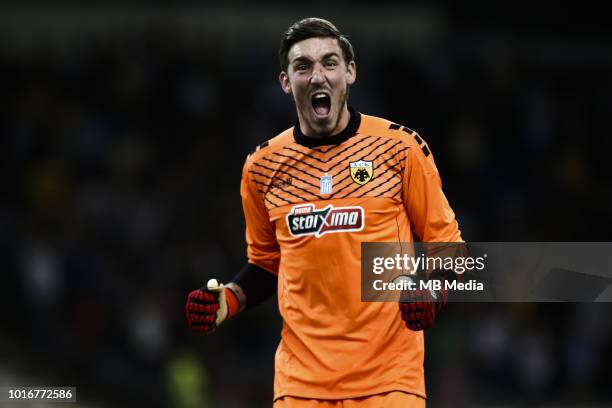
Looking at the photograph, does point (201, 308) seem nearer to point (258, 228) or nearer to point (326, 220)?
point (258, 228)

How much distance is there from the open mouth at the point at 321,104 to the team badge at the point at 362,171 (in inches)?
10.0

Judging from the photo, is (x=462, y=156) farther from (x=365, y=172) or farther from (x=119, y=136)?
(x=365, y=172)

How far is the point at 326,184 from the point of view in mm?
4750

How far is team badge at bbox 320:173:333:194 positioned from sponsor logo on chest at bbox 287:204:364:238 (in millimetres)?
74

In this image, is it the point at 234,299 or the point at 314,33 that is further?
the point at 234,299

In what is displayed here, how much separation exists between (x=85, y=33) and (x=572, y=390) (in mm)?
7820

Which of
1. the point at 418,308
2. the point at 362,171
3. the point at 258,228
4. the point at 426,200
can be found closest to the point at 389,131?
the point at 362,171

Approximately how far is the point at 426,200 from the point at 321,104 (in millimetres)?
618

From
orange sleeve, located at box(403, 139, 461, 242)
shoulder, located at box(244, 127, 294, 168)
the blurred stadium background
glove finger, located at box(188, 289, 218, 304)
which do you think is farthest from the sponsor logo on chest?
the blurred stadium background

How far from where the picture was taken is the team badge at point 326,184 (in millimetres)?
4734

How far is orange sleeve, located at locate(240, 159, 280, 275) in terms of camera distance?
502cm

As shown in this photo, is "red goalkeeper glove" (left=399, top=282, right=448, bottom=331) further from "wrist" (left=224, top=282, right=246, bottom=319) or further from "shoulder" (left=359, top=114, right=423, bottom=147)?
"wrist" (left=224, top=282, right=246, bottom=319)

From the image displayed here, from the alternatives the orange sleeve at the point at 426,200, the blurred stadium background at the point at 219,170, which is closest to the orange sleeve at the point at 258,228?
the orange sleeve at the point at 426,200

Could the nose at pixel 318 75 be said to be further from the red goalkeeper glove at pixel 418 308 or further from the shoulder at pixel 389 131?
the red goalkeeper glove at pixel 418 308
